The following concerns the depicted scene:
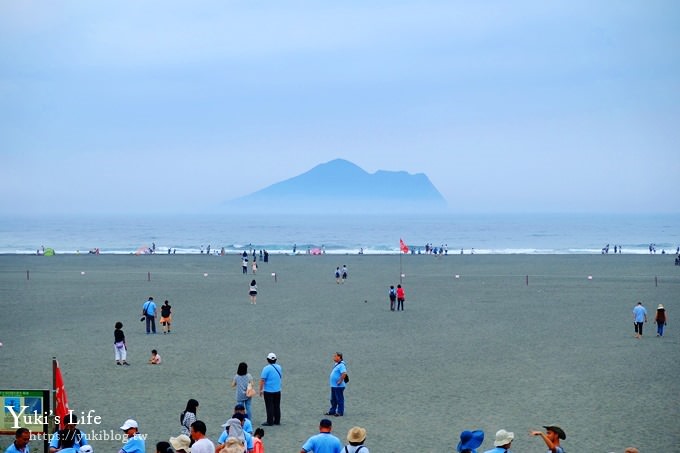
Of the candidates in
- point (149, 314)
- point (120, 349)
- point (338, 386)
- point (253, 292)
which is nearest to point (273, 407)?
point (338, 386)

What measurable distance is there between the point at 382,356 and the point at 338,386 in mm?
7352

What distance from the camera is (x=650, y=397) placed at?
1761cm

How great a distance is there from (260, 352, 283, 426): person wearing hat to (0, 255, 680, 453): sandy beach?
299 mm

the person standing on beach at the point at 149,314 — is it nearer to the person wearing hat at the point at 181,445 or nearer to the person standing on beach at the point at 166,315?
the person standing on beach at the point at 166,315

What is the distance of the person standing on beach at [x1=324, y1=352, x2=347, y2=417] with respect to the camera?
51.3 ft

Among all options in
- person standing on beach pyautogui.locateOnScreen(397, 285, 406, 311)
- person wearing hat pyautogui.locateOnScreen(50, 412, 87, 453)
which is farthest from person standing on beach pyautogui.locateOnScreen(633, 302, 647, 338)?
person wearing hat pyautogui.locateOnScreen(50, 412, 87, 453)

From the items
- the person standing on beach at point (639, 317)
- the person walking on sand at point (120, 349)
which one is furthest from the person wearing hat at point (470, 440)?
the person standing on beach at point (639, 317)

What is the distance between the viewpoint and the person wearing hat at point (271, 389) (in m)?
15.0

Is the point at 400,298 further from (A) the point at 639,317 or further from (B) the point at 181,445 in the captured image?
(B) the point at 181,445

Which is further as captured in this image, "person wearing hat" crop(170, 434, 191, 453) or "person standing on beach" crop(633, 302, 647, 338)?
"person standing on beach" crop(633, 302, 647, 338)

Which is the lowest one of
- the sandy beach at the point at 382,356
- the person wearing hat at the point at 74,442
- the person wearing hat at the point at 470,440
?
the sandy beach at the point at 382,356

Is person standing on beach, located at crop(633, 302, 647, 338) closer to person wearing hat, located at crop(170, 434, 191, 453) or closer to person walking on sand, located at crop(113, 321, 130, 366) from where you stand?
person walking on sand, located at crop(113, 321, 130, 366)

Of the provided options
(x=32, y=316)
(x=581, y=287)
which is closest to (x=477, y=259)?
(x=581, y=287)

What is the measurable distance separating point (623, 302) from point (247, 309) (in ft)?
57.5
